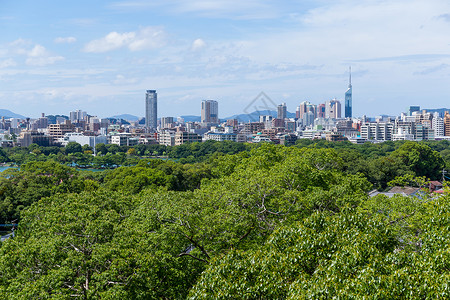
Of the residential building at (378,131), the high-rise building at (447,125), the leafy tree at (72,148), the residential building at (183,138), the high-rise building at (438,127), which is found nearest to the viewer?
the leafy tree at (72,148)

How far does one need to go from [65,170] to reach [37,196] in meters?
4.62

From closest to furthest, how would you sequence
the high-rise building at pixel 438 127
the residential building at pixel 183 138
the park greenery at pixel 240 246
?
the park greenery at pixel 240 246 → the residential building at pixel 183 138 → the high-rise building at pixel 438 127

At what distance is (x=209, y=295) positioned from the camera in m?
7.18

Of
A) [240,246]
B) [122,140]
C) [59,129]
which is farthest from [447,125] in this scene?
[240,246]

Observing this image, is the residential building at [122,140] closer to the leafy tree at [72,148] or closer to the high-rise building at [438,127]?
the leafy tree at [72,148]

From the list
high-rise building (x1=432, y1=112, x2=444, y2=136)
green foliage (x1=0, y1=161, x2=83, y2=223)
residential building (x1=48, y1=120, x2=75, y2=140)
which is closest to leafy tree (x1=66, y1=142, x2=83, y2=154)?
residential building (x1=48, y1=120, x2=75, y2=140)

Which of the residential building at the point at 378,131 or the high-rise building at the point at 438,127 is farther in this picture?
the high-rise building at the point at 438,127

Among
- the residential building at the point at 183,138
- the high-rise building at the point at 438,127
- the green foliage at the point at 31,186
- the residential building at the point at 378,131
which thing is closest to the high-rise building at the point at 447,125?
the high-rise building at the point at 438,127

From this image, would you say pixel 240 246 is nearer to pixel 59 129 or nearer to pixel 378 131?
pixel 378 131

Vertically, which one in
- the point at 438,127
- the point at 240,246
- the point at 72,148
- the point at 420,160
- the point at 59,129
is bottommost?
the point at 72,148

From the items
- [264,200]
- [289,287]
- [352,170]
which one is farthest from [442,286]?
[352,170]

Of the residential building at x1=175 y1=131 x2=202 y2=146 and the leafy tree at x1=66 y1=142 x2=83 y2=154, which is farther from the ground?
the residential building at x1=175 y1=131 x2=202 y2=146

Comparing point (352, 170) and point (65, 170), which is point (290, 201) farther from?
point (352, 170)

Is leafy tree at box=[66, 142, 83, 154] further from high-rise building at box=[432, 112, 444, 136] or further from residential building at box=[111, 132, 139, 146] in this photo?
high-rise building at box=[432, 112, 444, 136]
